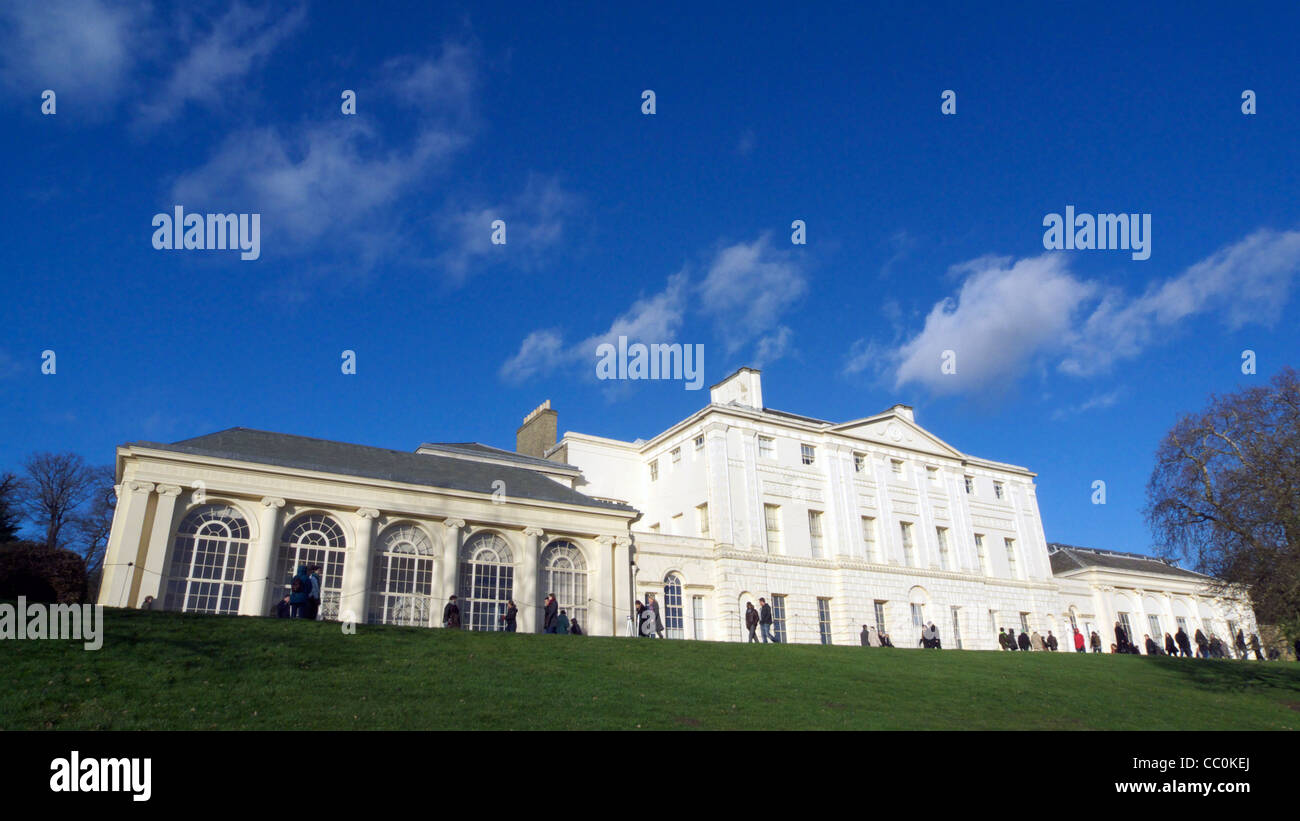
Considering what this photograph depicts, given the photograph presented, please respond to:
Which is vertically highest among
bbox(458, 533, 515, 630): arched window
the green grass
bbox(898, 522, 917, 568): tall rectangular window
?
bbox(898, 522, 917, 568): tall rectangular window

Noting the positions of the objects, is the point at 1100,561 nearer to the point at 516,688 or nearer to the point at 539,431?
the point at 539,431

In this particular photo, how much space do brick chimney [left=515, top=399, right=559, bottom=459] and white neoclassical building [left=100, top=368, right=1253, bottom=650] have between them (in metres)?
0.13

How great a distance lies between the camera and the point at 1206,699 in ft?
75.1

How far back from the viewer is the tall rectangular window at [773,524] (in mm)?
42031

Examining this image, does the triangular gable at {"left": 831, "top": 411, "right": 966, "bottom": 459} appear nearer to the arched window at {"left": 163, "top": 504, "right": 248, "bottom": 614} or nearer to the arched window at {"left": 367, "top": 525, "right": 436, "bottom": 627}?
the arched window at {"left": 367, "top": 525, "right": 436, "bottom": 627}

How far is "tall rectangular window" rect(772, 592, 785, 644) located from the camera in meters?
39.5

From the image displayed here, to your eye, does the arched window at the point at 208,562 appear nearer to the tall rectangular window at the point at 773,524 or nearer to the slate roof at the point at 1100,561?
the tall rectangular window at the point at 773,524

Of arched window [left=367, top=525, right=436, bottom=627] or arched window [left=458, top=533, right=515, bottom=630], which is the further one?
arched window [left=458, top=533, right=515, bottom=630]

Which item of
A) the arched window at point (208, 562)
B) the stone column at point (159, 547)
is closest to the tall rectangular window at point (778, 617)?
the arched window at point (208, 562)

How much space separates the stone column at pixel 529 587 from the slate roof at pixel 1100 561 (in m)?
41.4

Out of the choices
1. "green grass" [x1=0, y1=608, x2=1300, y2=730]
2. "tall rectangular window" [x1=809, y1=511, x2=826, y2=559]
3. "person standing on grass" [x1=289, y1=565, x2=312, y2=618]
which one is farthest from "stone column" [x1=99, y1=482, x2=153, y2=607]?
"tall rectangular window" [x1=809, y1=511, x2=826, y2=559]
